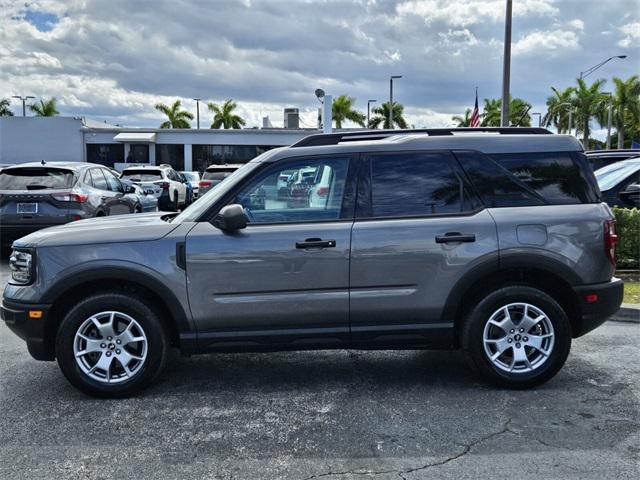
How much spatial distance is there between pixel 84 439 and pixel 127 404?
581 millimetres

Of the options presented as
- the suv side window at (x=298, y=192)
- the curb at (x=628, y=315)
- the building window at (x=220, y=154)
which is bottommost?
the curb at (x=628, y=315)

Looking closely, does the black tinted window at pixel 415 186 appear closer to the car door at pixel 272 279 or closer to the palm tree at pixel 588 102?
the car door at pixel 272 279

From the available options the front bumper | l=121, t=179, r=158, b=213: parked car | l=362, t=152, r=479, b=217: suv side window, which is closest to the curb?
l=362, t=152, r=479, b=217: suv side window

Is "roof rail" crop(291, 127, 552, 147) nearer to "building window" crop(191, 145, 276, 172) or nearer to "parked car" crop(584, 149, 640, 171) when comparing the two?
"parked car" crop(584, 149, 640, 171)

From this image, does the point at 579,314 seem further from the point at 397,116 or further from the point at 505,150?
the point at 397,116

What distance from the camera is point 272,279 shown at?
14.5 ft

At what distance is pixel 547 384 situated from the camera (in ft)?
15.8

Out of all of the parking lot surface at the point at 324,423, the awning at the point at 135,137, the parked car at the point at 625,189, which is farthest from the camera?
the awning at the point at 135,137

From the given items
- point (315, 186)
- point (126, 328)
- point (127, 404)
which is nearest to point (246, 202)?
point (315, 186)

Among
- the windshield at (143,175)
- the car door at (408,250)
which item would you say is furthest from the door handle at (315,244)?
the windshield at (143,175)

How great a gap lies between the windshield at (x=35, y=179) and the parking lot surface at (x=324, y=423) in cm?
552

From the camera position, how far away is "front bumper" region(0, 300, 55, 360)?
4.43m

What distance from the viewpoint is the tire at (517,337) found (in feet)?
15.1

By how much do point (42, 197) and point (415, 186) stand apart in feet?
25.1
